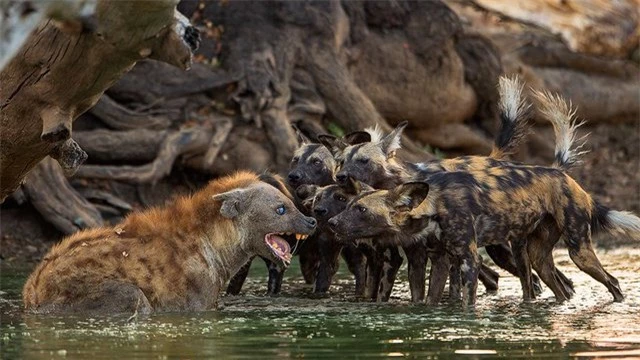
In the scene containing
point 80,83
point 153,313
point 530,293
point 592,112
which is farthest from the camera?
point 592,112

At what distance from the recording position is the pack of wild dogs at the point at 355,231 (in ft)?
37.7

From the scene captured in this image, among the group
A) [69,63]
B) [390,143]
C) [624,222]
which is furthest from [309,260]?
[69,63]

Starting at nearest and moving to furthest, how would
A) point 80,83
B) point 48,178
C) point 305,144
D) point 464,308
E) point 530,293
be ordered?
point 80,83 → point 464,308 → point 530,293 → point 305,144 → point 48,178

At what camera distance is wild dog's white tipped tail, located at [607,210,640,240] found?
1355 cm

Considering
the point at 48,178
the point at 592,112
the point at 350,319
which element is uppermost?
the point at 592,112

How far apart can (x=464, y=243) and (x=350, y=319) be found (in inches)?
66.2

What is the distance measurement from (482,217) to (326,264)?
169 cm

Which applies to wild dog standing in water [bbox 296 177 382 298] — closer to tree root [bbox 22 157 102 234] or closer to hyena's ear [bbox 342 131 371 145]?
hyena's ear [bbox 342 131 371 145]

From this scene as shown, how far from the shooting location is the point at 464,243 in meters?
12.5

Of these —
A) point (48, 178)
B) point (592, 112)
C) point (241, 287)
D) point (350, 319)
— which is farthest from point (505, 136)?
point (592, 112)

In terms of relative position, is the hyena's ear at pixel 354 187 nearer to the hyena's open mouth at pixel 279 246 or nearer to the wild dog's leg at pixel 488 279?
the hyena's open mouth at pixel 279 246

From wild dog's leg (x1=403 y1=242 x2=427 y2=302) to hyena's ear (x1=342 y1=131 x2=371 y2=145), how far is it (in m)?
1.88

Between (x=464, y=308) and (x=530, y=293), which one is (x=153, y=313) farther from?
(x=530, y=293)

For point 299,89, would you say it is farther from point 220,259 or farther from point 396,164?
point 220,259
